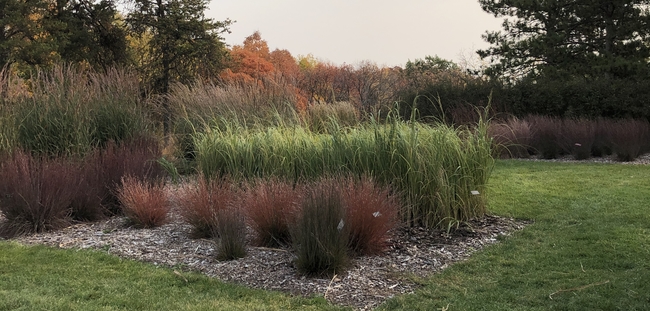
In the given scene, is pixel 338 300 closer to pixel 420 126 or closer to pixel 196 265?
pixel 196 265

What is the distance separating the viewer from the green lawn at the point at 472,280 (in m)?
2.93

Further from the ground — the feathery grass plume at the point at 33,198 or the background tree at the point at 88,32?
the background tree at the point at 88,32

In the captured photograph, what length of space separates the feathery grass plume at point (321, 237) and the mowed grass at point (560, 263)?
590 millimetres

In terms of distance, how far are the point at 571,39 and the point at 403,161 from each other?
16799 mm

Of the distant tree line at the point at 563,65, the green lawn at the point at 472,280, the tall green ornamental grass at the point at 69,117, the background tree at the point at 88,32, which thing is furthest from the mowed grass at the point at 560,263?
the background tree at the point at 88,32

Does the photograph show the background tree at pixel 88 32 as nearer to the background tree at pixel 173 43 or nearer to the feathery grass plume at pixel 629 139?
the background tree at pixel 173 43

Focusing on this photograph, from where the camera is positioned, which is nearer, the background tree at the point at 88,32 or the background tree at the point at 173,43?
the background tree at the point at 88,32

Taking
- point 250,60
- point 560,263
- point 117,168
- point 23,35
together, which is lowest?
point 560,263

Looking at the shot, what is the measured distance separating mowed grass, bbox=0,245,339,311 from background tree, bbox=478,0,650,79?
16.7 metres

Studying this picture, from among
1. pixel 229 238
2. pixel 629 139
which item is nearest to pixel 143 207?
pixel 229 238

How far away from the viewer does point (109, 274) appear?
11.5ft

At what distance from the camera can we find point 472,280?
3.37m

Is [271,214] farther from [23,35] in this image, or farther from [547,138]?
[23,35]

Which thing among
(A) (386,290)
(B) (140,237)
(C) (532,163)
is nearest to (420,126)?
(A) (386,290)
